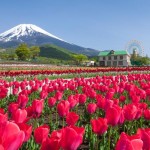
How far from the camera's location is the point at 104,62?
479 feet

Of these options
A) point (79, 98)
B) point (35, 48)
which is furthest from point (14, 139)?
point (35, 48)

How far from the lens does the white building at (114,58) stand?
14150cm

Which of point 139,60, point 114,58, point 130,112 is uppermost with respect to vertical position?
point 130,112

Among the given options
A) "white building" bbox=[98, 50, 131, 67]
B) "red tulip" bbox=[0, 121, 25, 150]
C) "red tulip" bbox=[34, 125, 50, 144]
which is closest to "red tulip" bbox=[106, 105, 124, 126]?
"red tulip" bbox=[34, 125, 50, 144]

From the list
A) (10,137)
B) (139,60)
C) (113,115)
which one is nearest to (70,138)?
(10,137)

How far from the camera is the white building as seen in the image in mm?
141500

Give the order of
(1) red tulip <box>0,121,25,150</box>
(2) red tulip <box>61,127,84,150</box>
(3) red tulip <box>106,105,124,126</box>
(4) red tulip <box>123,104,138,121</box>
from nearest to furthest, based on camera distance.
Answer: (1) red tulip <box>0,121,25,150</box> → (2) red tulip <box>61,127,84,150</box> → (3) red tulip <box>106,105,124,126</box> → (4) red tulip <box>123,104,138,121</box>

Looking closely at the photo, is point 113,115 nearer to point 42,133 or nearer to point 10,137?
point 42,133

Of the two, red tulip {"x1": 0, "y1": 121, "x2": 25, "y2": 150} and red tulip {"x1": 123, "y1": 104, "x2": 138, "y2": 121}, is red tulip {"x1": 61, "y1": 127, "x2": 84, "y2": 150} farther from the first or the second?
red tulip {"x1": 123, "y1": 104, "x2": 138, "y2": 121}

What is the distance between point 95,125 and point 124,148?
148 centimetres

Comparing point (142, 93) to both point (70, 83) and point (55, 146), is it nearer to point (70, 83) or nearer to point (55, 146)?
point (70, 83)

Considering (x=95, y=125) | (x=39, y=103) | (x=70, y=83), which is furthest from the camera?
(x=70, y=83)

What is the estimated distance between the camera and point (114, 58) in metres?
145

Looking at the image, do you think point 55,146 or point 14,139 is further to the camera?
point 55,146
